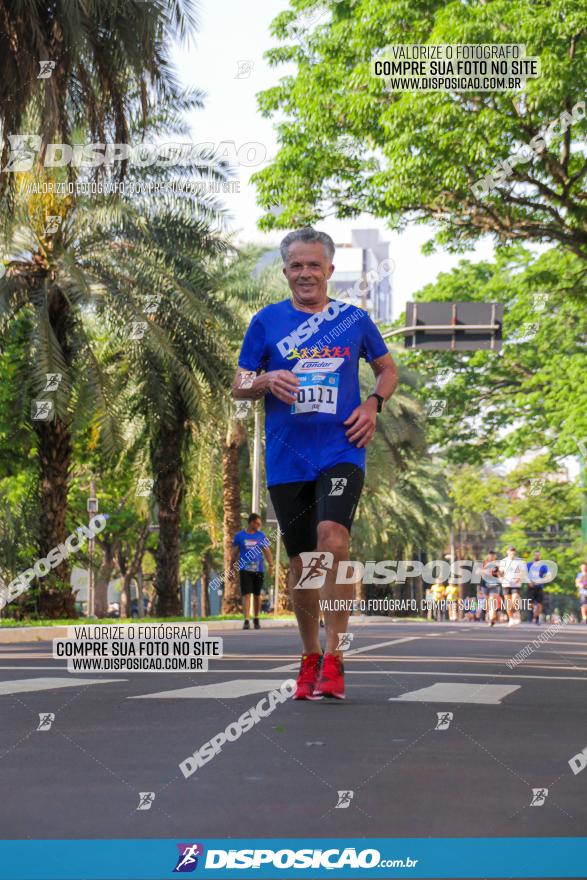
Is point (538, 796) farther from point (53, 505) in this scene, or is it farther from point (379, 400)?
point (53, 505)

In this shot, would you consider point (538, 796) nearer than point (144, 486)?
Yes

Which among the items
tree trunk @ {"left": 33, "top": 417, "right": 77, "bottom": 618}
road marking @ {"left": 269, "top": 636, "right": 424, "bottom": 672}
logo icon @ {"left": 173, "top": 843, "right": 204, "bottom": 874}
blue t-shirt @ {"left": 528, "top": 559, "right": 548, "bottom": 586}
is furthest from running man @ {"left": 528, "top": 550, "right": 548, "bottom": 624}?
logo icon @ {"left": 173, "top": 843, "right": 204, "bottom": 874}

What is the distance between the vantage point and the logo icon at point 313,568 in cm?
621

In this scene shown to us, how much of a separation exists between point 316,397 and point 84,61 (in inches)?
437

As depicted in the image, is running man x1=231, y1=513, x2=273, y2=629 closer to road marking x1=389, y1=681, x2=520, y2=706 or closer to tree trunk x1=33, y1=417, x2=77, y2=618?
tree trunk x1=33, y1=417, x2=77, y2=618

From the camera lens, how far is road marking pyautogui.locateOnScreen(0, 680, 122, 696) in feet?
23.6

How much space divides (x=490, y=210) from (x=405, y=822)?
56.1 ft

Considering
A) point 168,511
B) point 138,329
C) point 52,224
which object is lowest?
point 168,511

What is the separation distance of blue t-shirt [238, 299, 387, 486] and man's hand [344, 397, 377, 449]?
0.13ft

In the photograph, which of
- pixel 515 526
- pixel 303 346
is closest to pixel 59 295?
pixel 303 346

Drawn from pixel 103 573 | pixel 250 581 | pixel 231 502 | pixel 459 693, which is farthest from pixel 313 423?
pixel 103 573

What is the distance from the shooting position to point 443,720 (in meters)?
5.53

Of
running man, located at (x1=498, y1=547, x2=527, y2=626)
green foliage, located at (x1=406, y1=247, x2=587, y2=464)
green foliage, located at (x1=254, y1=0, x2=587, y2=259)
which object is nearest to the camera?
green foliage, located at (x1=254, y1=0, x2=587, y2=259)

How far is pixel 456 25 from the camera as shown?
1842cm
